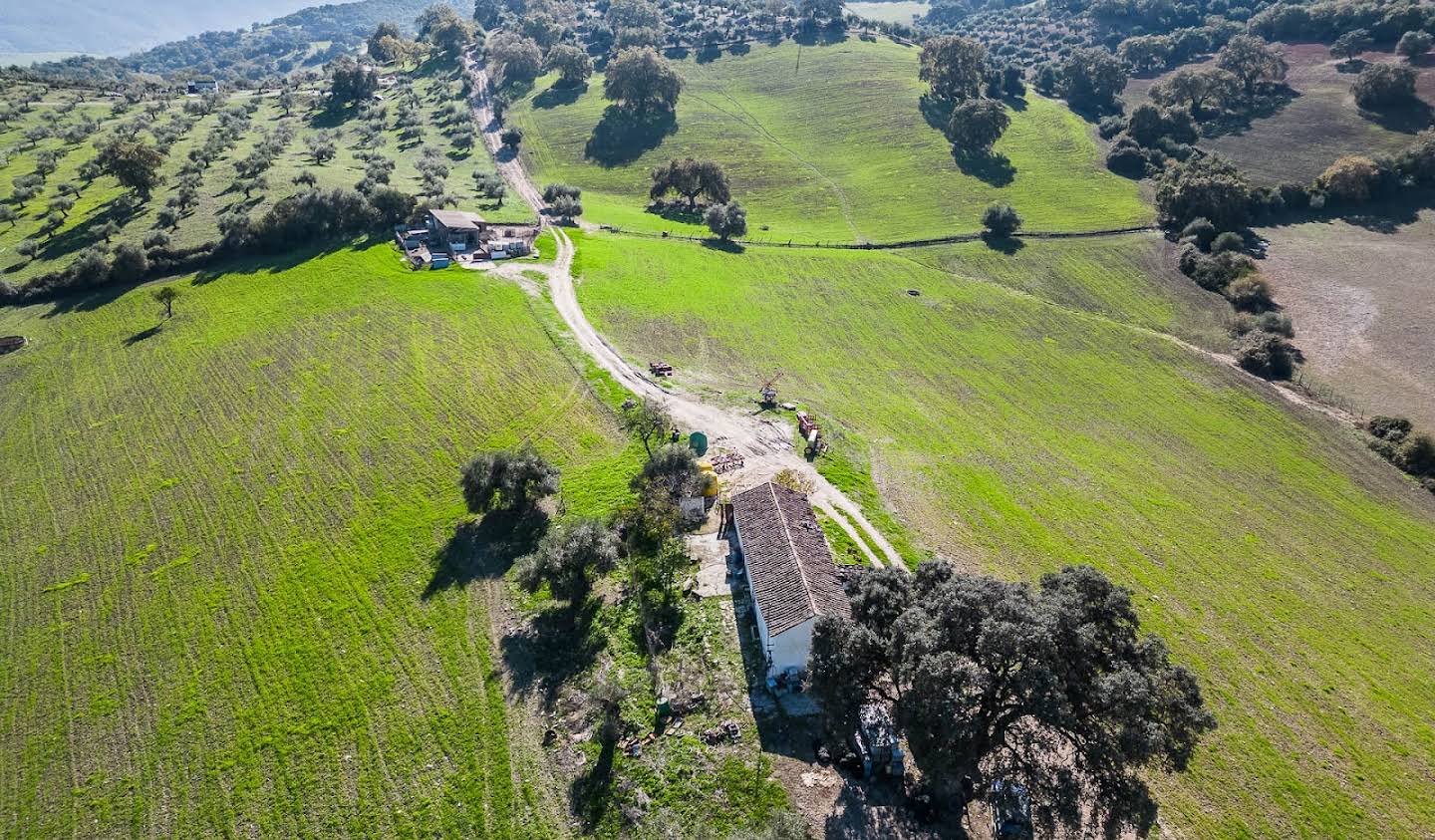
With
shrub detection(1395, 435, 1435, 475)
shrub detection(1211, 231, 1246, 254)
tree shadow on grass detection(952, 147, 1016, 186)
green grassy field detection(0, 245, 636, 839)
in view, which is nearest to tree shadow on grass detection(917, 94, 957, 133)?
tree shadow on grass detection(952, 147, 1016, 186)

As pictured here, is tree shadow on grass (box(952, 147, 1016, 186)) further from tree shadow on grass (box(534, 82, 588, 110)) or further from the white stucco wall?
the white stucco wall

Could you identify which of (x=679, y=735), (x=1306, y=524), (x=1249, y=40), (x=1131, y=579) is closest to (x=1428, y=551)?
(x=1306, y=524)

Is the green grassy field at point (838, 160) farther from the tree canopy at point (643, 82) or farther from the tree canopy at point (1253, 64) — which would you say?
the tree canopy at point (1253, 64)

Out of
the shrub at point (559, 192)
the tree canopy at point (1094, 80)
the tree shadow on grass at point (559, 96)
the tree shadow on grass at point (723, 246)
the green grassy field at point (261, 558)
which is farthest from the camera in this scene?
the tree shadow on grass at point (559, 96)

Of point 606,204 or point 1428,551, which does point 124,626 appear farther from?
point 606,204

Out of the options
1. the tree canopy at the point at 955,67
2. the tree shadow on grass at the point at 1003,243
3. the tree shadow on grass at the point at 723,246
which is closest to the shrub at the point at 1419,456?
the tree shadow on grass at the point at 1003,243

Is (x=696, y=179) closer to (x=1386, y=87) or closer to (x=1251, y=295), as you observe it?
(x=1251, y=295)
